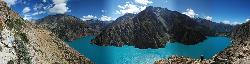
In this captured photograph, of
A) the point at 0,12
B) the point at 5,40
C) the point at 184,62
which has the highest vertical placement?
the point at 0,12

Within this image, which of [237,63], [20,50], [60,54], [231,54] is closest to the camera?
[237,63]

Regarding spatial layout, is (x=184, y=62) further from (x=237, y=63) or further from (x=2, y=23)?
(x=2, y=23)

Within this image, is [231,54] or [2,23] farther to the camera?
[2,23]

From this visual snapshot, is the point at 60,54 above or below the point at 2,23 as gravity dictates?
below

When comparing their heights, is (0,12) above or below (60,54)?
above

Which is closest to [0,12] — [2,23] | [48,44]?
[2,23]

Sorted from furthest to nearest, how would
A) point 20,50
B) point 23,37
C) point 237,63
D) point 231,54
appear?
point 23,37, point 20,50, point 231,54, point 237,63

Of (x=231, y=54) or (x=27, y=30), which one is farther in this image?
(x=27, y=30)

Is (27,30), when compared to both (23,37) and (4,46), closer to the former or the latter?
(23,37)

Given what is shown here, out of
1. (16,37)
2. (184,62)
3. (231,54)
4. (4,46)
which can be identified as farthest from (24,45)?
(231,54)
